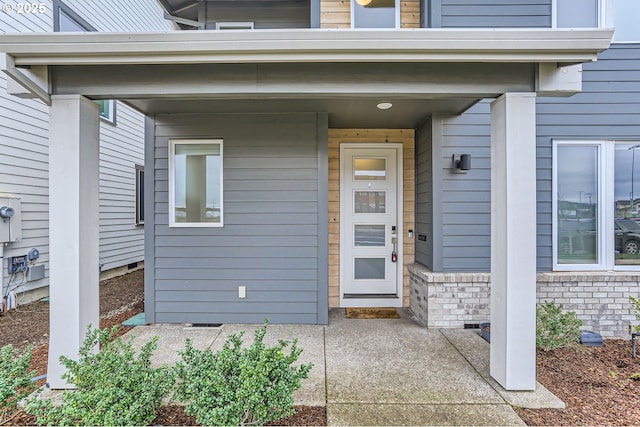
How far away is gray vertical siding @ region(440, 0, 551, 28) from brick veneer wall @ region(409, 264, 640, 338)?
9.93 feet

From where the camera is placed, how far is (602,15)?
12.9ft

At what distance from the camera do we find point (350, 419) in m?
2.24

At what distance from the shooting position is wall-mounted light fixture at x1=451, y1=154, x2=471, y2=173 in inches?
153

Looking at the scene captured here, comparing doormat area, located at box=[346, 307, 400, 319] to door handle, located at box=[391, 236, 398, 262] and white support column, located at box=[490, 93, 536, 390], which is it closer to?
door handle, located at box=[391, 236, 398, 262]

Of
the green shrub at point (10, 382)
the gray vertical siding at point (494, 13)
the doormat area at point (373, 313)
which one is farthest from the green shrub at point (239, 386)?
the gray vertical siding at point (494, 13)

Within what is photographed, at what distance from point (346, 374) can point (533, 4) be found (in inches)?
185

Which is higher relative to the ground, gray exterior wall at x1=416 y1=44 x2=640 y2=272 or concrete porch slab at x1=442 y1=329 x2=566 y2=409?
gray exterior wall at x1=416 y1=44 x2=640 y2=272

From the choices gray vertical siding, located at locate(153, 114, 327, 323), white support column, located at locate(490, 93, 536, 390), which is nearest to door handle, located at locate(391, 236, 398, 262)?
gray vertical siding, located at locate(153, 114, 327, 323)

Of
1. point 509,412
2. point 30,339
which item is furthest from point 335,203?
point 30,339

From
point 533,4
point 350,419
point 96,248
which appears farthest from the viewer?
point 533,4

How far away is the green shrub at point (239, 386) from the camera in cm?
192

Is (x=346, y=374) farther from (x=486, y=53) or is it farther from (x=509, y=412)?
(x=486, y=53)

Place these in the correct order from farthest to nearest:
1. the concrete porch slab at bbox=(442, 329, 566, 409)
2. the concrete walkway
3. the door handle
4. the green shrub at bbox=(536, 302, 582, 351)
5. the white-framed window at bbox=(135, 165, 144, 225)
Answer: the white-framed window at bbox=(135, 165, 144, 225) → the door handle → the green shrub at bbox=(536, 302, 582, 351) → the concrete porch slab at bbox=(442, 329, 566, 409) → the concrete walkway
